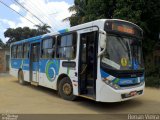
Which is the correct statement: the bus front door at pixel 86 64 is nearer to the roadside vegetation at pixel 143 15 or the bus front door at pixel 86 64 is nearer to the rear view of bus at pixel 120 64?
the rear view of bus at pixel 120 64

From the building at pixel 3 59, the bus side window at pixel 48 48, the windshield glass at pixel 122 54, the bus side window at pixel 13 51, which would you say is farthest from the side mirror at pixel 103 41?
the building at pixel 3 59

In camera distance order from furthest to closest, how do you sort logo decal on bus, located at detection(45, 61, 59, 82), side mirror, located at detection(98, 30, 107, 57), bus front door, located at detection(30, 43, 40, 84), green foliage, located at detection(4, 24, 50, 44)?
1. green foliage, located at detection(4, 24, 50, 44)
2. bus front door, located at detection(30, 43, 40, 84)
3. logo decal on bus, located at detection(45, 61, 59, 82)
4. side mirror, located at detection(98, 30, 107, 57)

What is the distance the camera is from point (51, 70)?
10.4 metres

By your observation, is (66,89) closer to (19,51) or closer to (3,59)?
(19,51)

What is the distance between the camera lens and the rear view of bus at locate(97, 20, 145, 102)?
24.3ft

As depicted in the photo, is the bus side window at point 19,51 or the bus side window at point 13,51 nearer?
the bus side window at point 19,51

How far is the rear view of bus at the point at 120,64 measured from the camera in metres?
7.42

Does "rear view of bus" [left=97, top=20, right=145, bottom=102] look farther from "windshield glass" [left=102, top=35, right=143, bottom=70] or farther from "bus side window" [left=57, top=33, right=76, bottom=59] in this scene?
"bus side window" [left=57, top=33, right=76, bottom=59]

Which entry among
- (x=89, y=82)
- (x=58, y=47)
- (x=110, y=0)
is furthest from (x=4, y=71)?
(x=89, y=82)

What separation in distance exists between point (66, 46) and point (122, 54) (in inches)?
100

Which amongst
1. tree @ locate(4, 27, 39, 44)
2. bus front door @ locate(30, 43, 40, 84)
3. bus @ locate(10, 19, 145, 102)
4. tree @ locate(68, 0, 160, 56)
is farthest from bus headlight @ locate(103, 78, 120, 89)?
tree @ locate(4, 27, 39, 44)

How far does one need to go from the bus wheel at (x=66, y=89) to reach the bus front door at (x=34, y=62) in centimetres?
259

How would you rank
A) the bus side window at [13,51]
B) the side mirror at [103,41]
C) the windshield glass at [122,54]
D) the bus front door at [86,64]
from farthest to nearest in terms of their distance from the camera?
1. the bus side window at [13,51]
2. the bus front door at [86,64]
3. the windshield glass at [122,54]
4. the side mirror at [103,41]

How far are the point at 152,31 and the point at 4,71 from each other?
54.8ft
